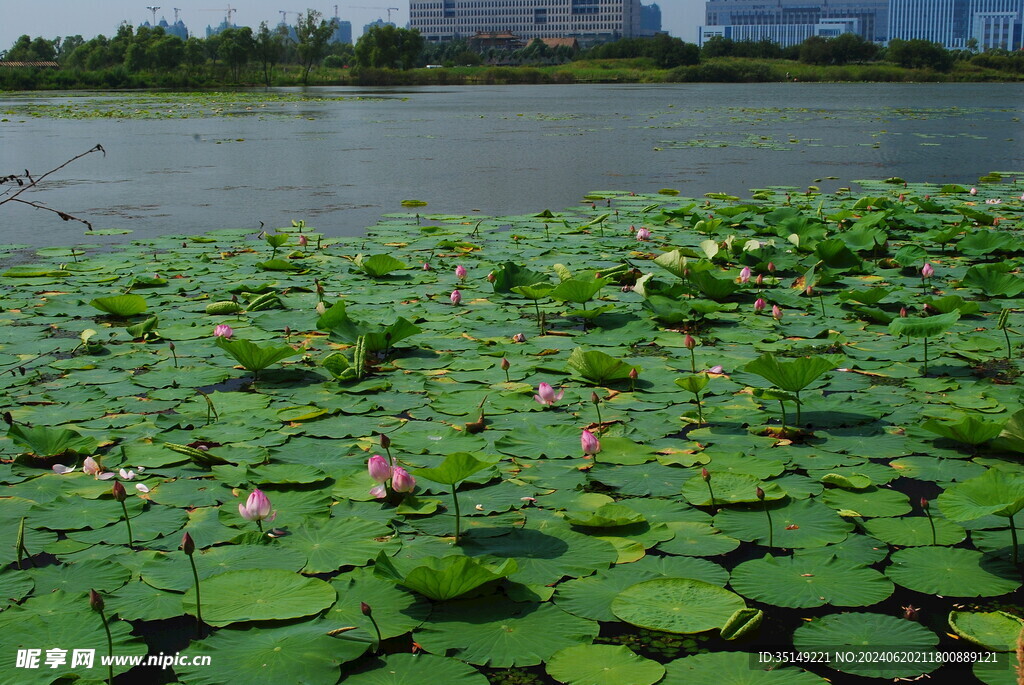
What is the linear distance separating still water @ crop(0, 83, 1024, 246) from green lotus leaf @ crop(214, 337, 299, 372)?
273 centimetres

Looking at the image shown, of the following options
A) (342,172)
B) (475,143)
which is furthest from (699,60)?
(342,172)

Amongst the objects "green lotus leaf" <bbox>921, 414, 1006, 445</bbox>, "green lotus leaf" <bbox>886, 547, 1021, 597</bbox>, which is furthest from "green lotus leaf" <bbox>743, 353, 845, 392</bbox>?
"green lotus leaf" <bbox>886, 547, 1021, 597</bbox>

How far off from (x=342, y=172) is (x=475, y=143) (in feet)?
11.6

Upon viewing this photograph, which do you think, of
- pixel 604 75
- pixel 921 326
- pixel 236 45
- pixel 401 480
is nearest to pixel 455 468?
pixel 401 480

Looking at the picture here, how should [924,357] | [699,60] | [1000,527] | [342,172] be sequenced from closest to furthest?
[1000,527] < [924,357] < [342,172] < [699,60]

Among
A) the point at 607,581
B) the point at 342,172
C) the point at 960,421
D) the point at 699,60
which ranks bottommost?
the point at 607,581

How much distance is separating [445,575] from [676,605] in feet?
1.24

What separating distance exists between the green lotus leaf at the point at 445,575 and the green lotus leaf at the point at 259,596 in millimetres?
108

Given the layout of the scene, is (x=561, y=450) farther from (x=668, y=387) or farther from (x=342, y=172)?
(x=342, y=172)

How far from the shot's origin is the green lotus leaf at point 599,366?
249cm

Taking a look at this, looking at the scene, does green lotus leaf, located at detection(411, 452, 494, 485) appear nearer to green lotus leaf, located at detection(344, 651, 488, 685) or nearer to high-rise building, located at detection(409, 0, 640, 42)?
green lotus leaf, located at detection(344, 651, 488, 685)

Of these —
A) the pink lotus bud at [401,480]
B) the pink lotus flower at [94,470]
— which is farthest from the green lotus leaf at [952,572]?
the pink lotus flower at [94,470]

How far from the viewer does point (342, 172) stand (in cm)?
834

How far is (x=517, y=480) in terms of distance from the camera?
195 cm
